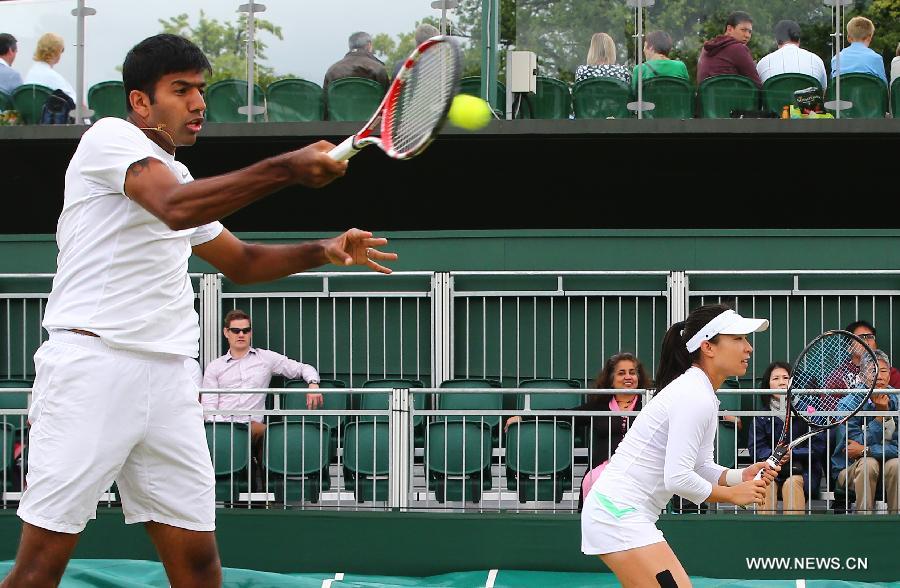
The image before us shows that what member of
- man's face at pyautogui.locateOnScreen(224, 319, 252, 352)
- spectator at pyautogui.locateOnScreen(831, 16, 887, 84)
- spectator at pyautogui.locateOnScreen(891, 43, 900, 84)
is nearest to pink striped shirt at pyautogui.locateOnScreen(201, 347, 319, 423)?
man's face at pyautogui.locateOnScreen(224, 319, 252, 352)

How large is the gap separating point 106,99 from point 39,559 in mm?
8282

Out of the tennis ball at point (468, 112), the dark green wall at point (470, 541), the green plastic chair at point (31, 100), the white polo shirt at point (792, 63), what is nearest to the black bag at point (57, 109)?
the green plastic chair at point (31, 100)

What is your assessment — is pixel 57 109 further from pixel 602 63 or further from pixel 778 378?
pixel 778 378

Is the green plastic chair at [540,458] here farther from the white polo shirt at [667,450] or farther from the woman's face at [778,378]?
the white polo shirt at [667,450]

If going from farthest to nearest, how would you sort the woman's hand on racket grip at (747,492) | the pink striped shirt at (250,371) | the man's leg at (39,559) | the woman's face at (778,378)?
the pink striped shirt at (250,371), the woman's face at (778,378), the woman's hand on racket grip at (747,492), the man's leg at (39,559)

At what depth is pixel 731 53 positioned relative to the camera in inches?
445

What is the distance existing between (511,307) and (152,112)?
802cm

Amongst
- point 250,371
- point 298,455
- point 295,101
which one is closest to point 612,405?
point 298,455

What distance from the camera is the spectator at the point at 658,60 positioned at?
11.4 meters

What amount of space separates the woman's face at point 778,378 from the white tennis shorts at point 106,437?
20.6 ft

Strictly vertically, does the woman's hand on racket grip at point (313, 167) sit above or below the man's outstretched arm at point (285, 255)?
above

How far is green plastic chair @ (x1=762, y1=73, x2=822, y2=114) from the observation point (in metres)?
11.3

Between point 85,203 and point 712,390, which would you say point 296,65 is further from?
point 85,203

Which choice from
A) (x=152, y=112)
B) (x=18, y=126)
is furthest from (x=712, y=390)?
(x=18, y=126)
